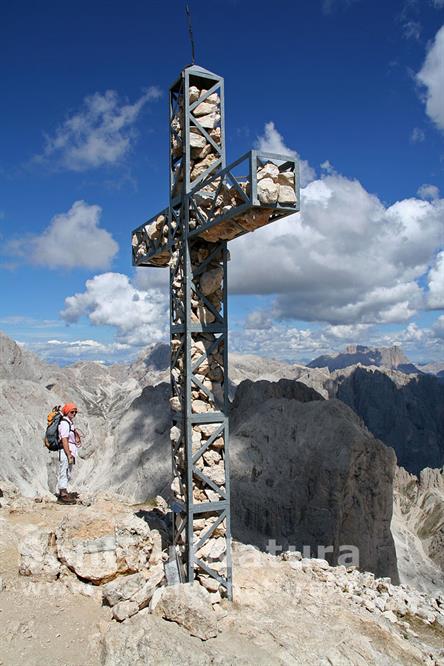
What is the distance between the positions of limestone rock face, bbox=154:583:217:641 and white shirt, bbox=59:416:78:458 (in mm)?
4359

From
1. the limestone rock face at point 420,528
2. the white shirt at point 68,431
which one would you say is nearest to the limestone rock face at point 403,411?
the limestone rock face at point 420,528

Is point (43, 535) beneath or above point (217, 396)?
beneath

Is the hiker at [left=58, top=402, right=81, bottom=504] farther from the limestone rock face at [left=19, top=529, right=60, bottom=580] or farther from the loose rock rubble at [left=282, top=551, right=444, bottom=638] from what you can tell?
the loose rock rubble at [left=282, top=551, right=444, bottom=638]

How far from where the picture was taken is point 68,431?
36.1 feet

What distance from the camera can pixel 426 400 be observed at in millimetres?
161125

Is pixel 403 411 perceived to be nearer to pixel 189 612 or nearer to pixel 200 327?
pixel 200 327

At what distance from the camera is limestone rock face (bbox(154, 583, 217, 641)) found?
281 inches

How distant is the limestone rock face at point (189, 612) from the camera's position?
7141mm

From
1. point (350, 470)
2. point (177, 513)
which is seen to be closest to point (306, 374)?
point (350, 470)

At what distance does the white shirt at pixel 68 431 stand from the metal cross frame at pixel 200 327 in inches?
108

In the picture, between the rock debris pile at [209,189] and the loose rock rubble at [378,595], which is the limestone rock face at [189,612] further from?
the rock debris pile at [209,189]

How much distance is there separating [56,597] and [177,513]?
2278 millimetres

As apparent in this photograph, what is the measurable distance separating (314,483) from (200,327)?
37436mm

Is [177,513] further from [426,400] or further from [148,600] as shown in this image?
[426,400]
